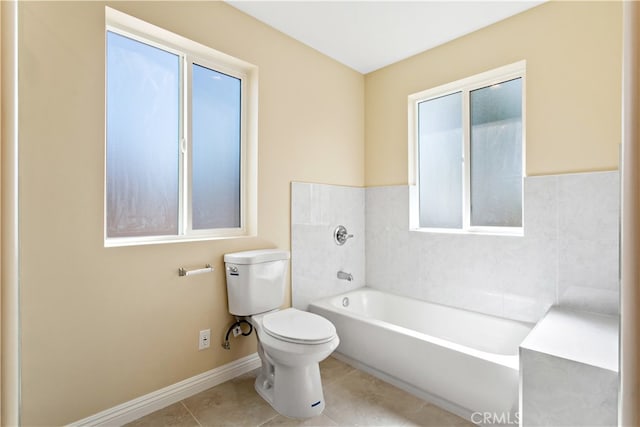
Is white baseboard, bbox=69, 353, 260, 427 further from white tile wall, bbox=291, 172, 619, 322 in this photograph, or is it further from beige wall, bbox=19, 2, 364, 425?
white tile wall, bbox=291, 172, 619, 322

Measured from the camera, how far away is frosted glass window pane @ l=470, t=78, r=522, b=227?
2.32 meters

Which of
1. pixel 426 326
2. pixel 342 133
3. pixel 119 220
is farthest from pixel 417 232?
pixel 119 220

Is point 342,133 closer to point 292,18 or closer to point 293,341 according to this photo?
point 292,18

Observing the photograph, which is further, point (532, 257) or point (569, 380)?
point (532, 257)

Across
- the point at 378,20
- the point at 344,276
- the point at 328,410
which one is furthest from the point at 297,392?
the point at 378,20

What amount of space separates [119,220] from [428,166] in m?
2.39

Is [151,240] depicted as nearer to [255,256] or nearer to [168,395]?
[255,256]

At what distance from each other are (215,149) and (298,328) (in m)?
1.32

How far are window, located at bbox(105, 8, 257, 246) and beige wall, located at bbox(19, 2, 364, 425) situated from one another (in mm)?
143

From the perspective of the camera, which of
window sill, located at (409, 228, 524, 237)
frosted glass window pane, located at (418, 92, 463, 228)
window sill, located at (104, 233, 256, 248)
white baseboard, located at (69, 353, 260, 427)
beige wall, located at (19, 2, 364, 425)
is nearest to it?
beige wall, located at (19, 2, 364, 425)

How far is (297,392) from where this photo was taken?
70.2 inches

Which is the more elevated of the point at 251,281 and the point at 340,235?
the point at 340,235

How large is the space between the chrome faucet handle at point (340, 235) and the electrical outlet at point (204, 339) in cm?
128

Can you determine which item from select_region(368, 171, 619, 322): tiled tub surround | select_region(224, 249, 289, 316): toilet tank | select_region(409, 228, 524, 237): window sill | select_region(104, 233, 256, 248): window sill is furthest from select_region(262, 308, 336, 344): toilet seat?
select_region(409, 228, 524, 237): window sill
